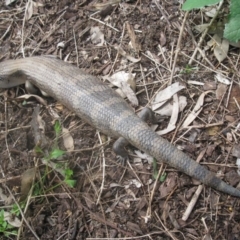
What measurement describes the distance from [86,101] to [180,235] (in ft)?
4.88

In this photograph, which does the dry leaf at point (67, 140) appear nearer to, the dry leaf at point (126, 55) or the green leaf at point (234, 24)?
the dry leaf at point (126, 55)

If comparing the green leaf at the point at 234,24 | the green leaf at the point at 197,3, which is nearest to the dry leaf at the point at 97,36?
the green leaf at the point at 197,3

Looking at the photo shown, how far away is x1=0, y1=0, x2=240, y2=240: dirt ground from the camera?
319 cm

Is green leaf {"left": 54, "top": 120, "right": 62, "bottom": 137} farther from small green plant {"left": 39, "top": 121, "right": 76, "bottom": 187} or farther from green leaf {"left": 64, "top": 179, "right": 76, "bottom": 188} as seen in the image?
green leaf {"left": 64, "top": 179, "right": 76, "bottom": 188}

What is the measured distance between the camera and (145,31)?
414 cm

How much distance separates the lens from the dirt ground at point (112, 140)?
10.5ft

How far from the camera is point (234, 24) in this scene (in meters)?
3.23

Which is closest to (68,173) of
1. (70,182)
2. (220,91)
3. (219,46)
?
(70,182)

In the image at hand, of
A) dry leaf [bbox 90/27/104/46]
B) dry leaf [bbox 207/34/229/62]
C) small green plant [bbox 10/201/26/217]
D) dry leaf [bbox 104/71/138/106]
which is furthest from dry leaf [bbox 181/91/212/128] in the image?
small green plant [bbox 10/201/26/217]

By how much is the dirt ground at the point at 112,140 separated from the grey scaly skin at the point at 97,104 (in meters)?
0.11

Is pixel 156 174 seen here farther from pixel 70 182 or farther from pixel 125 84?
pixel 125 84

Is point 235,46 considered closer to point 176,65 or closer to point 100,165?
point 176,65

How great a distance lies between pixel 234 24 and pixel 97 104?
54.5 inches

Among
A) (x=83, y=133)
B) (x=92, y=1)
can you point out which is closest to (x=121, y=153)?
(x=83, y=133)
